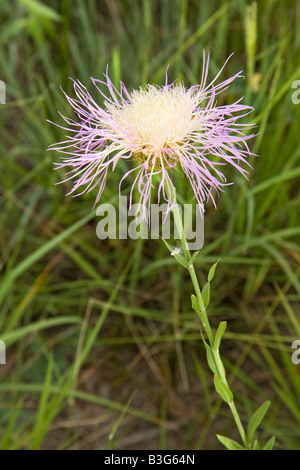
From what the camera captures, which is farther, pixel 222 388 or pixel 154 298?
pixel 154 298

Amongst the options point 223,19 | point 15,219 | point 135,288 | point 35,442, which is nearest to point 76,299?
point 135,288

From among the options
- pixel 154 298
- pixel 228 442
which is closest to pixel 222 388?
pixel 228 442

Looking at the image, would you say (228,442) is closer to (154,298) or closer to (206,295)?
(206,295)

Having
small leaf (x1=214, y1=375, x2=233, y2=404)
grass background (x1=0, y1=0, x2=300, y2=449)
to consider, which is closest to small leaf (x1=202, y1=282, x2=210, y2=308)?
small leaf (x1=214, y1=375, x2=233, y2=404)

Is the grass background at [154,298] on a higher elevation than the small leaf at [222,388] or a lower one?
higher

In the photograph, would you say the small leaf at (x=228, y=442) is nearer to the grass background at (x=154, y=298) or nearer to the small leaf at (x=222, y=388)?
the small leaf at (x=222, y=388)

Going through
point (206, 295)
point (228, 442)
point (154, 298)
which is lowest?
point (228, 442)

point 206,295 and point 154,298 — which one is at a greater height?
point 154,298

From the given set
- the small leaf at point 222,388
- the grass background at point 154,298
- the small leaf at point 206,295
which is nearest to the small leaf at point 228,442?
the small leaf at point 222,388
